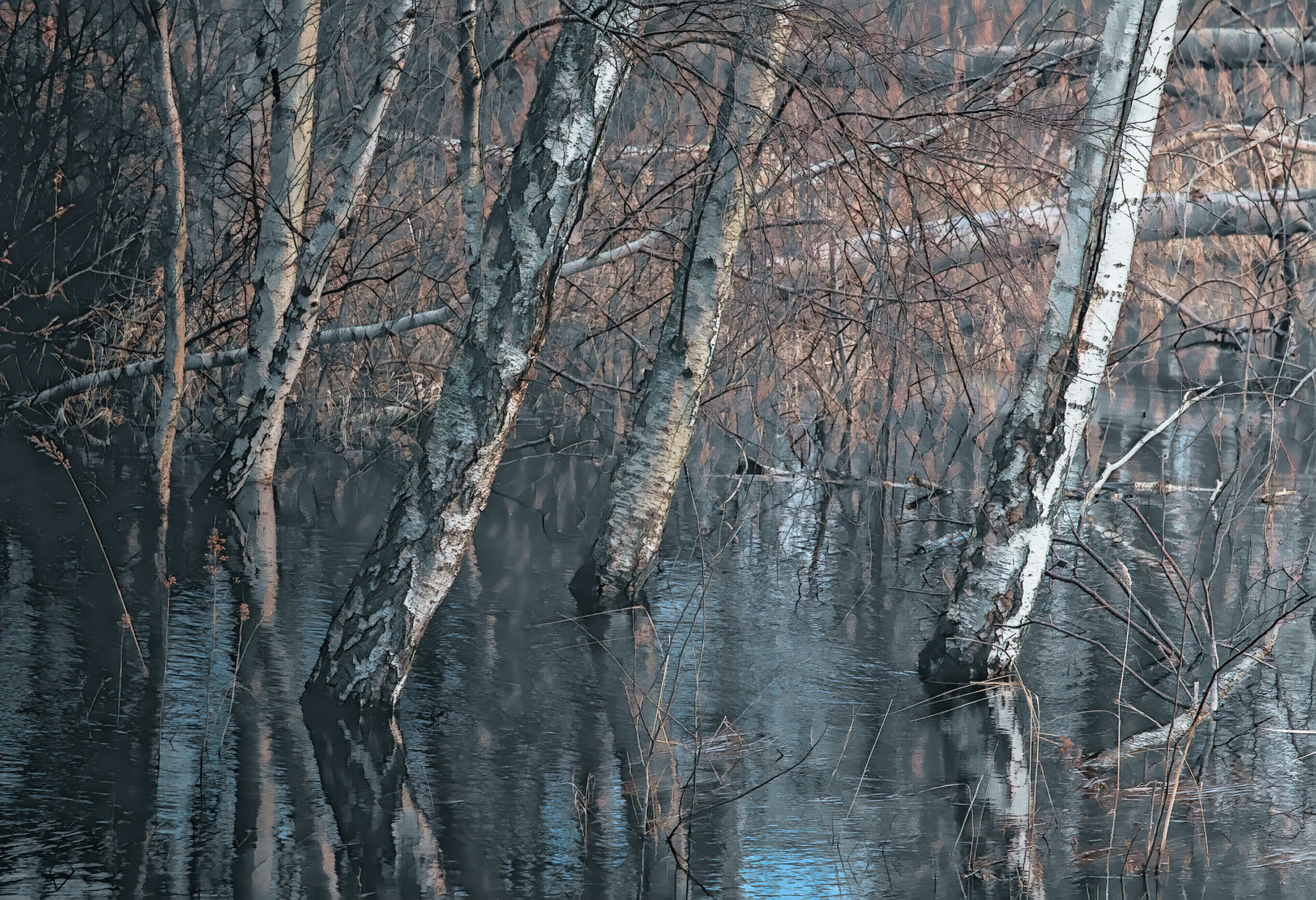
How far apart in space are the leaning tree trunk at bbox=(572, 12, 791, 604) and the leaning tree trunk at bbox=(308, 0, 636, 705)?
253 centimetres

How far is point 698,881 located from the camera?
15.4 feet

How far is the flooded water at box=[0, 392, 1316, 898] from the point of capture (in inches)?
187

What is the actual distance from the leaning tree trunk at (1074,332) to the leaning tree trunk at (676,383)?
2.21m

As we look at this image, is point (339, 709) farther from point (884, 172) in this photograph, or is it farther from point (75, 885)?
point (884, 172)

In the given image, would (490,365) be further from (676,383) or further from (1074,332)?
(1074,332)

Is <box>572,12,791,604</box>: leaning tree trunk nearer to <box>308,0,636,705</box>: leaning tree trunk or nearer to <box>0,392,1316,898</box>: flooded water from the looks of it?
<box>0,392,1316,898</box>: flooded water

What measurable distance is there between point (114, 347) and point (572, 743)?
289 inches

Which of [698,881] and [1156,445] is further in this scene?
[1156,445]

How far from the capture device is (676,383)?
859 cm

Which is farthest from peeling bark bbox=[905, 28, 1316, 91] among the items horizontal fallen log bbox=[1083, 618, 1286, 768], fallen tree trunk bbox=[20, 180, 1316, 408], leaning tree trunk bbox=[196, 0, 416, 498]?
leaning tree trunk bbox=[196, 0, 416, 498]

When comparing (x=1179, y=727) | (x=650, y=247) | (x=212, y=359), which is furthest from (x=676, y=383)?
(x=212, y=359)

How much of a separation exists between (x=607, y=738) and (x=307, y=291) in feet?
18.2

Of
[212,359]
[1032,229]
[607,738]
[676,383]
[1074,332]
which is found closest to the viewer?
[607,738]

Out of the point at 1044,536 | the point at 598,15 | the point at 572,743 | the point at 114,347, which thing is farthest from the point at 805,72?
the point at 114,347
